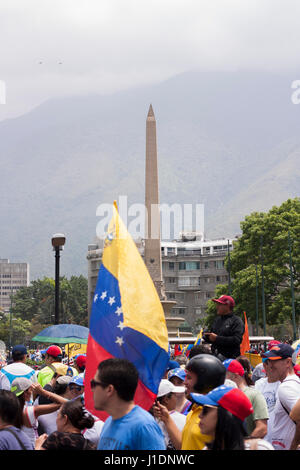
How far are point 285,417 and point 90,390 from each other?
1.94 m

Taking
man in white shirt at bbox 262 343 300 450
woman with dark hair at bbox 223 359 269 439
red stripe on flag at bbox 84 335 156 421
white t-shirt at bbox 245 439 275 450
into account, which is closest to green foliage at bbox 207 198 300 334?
woman with dark hair at bbox 223 359 269 439

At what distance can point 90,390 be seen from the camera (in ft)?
21.9

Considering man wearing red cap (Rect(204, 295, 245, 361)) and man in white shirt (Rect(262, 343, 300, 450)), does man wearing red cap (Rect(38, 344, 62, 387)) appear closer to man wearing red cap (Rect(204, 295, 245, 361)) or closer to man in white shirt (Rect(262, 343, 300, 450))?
man wearing red cap (Rect(204, 295, 245, 361))

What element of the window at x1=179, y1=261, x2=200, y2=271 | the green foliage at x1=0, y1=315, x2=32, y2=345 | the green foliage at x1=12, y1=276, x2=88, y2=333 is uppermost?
the window at x1=179, y1=261, x2=200, y2=271

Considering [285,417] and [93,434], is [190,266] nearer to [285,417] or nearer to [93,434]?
[285,417]

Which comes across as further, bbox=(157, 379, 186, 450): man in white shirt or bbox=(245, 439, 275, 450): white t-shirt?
bbox=(157, 379, 186, 450): man in white shirt

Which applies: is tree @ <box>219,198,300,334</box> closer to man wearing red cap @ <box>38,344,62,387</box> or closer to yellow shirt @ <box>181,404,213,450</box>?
man wearing red cap @ <box>38,344,62,387</box>

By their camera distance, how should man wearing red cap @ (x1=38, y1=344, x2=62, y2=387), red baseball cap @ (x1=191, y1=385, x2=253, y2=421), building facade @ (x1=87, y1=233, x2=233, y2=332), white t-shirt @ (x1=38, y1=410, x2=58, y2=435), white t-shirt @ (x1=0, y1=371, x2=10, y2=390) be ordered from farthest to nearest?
building facade @ (x1=87, y1=233, x2=233, y2=332) < man wearing red cap @ (x1=38, y1=344, x2=62, y2=387) < white t-shirt @ (x1=0, y1=371, x2=10, y2=390) < white t-shirt @ (x1=38, y1=410, x2=58, y2=435) < red baseball cap @ (x1=191, y1=385, x2=253, y2=421)

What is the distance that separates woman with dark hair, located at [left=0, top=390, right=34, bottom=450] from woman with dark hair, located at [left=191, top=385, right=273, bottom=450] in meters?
1.40

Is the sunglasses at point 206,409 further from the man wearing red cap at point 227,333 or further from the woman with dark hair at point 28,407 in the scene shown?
the man wearing red cap at point 227,333

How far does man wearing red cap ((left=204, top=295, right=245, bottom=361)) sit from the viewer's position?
1002cm

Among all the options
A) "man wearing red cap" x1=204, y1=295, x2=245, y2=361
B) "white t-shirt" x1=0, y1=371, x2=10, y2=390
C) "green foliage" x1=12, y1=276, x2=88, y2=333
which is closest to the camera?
"white t-shirt" x1=0, y1=371, x2=10, y2=390

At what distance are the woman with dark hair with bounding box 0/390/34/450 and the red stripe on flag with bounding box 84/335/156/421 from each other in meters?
0.79

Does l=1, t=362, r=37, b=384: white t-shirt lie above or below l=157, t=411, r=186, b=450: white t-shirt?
above
